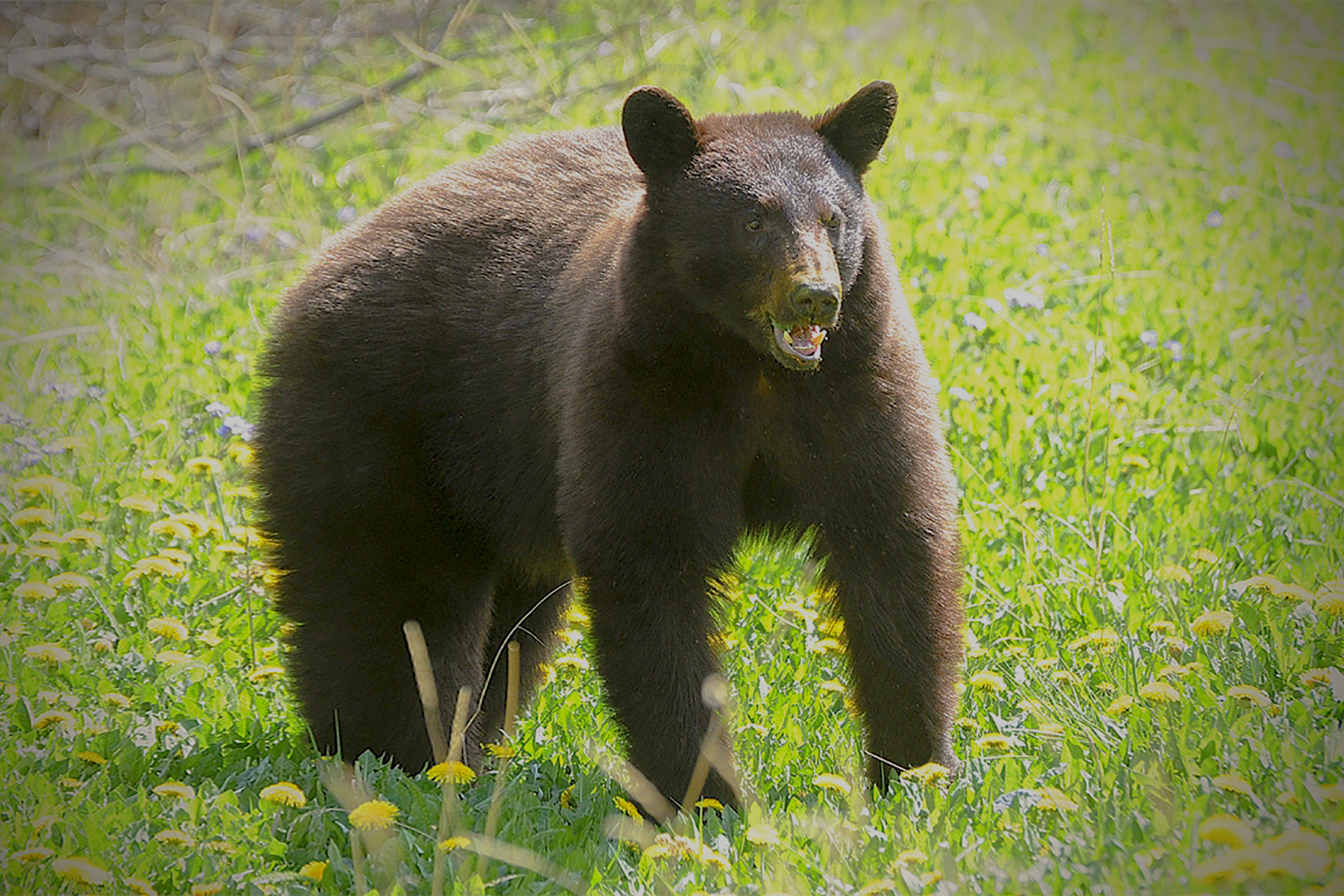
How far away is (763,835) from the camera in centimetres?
360

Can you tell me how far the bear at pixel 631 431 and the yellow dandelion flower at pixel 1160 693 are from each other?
528mm

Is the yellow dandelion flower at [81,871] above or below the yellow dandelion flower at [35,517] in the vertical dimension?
A: above

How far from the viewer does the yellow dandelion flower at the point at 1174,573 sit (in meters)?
4.93

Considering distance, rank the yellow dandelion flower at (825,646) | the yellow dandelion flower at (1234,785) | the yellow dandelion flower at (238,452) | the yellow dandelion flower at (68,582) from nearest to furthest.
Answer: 1. the yellow dandelion flower at (1234,785)
2. the yellow dandelion flower at (825,646)
3. the yellow dandelion flower at (68,582)
4. the yellow dandelion flower at (238,452)

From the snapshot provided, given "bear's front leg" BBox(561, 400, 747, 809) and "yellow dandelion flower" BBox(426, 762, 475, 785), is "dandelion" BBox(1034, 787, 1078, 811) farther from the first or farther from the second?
"yellow dandelion flower" BBox(426, 762, 475, 785)

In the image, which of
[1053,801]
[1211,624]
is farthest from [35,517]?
[1211,624]

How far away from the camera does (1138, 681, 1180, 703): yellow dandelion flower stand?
3951mm

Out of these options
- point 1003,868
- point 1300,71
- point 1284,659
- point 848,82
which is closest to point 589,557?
point 1003,868

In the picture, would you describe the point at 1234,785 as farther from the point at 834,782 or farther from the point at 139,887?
the point at 139,887

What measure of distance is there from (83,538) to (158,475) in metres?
0.66

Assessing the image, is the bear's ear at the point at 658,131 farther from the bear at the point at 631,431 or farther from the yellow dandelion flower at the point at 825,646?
the yellow dandelion flower at the point at 825,646

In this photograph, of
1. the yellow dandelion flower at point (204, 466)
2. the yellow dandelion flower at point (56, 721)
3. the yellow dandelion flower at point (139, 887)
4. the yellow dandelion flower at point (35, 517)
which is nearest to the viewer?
the yellow dandelion flower at point (139, 887)

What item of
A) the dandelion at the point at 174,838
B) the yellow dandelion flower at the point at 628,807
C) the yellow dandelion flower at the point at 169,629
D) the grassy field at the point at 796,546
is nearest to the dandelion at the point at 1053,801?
the grassy field at the point at 796,546

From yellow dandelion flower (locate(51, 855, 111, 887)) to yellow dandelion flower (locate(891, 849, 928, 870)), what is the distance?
1.77 m
